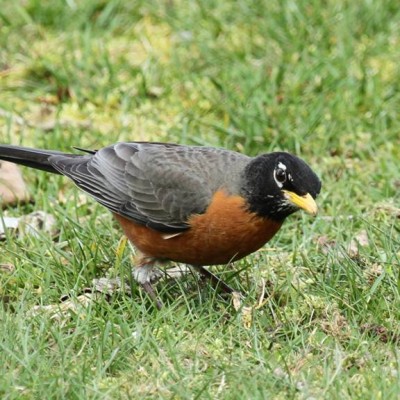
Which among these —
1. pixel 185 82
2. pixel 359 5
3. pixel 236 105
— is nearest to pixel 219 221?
pixel 236 105

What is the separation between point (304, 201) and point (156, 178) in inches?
44.8

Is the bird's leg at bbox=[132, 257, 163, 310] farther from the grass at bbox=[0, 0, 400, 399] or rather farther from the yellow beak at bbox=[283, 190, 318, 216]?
the yellow beak at bbox=[283, 190, 318, 216]

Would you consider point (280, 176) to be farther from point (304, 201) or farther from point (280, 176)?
point (304, 201)

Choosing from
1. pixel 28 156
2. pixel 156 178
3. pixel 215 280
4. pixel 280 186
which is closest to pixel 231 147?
pixel 156 178

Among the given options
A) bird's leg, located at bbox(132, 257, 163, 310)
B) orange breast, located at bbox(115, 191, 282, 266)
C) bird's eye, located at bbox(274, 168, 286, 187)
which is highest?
bird's eye, located at bbox(274, 168, 286, 187)

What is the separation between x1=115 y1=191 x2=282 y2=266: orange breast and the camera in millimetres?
5711

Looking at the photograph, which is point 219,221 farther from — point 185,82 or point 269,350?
point 185,82

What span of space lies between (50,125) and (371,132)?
263cm

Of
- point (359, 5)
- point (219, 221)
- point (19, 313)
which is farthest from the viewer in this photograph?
point (359, 5)

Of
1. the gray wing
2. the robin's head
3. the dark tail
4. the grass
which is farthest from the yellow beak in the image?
the dark tail

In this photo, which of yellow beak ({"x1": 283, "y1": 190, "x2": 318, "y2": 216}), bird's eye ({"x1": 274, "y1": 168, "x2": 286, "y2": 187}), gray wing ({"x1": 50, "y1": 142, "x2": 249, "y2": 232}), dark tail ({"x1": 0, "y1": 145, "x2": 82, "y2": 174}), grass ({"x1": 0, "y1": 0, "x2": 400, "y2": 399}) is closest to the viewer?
grass ({"x1": 0, "y1": 0, "x2": 400, "y2": 399})

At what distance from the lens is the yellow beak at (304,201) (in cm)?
548

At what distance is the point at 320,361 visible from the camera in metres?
5.02

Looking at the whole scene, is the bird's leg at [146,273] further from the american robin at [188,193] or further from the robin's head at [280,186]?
the robin's head at [280,186]
